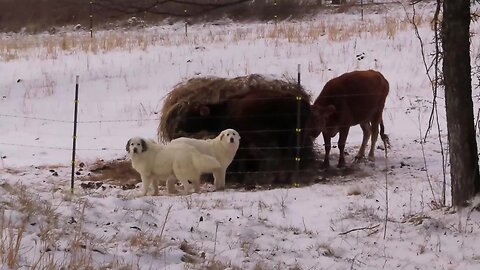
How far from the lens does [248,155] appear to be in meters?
10.9

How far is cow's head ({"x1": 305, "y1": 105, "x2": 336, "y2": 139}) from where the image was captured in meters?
10.9

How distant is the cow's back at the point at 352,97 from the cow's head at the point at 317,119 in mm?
265

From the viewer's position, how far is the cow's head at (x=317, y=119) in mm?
10891

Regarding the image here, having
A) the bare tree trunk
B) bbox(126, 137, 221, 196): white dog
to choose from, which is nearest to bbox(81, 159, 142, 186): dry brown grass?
bbox(126, 137, 221, 196): white dog

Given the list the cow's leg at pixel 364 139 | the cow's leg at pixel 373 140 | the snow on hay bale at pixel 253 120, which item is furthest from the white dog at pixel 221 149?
the cow's leg at pixel 373 140

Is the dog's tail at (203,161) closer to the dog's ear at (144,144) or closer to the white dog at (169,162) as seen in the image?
the white dog at (169,162)

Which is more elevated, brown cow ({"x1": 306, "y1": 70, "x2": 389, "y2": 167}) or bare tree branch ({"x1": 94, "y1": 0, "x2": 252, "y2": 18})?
bare tree branch ({"x1": 94, "y1": 0, "x2": 252, "y2": 18})

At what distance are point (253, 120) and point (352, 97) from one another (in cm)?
170

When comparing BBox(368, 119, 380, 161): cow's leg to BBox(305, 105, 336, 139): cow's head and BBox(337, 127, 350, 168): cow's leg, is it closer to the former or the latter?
BBox(337, 127, 350, 168): cow's leg

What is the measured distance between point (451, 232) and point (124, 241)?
2979mm


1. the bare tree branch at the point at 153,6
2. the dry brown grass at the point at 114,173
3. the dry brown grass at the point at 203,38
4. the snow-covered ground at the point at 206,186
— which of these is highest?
the dry brown grass at the point at 203,38

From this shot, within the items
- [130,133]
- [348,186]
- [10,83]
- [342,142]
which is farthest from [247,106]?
[10,83]

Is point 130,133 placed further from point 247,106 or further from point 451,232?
point 451,232

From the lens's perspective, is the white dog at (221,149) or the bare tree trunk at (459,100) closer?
the bare tree trunk at (459,100)
